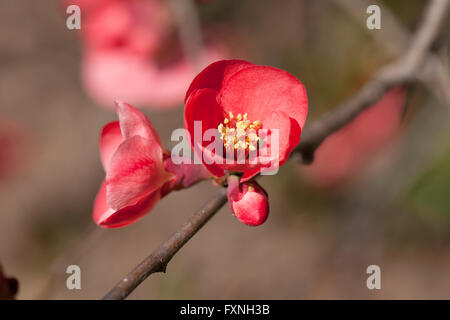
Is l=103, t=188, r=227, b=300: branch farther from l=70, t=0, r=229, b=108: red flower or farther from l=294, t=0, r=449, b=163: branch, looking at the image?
l=70, t=0, r=229, b=108: red flower

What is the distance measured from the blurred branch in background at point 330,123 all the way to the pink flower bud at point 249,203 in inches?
0.5

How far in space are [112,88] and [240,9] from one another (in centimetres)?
53

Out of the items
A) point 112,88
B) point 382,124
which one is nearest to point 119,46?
point 112,88

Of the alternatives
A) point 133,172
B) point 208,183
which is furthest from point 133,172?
point 208,183

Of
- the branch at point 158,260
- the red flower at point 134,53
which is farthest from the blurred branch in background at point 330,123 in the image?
the red flower at point 134,53

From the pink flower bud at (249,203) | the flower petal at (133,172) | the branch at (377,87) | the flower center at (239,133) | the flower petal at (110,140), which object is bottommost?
the pink flower bud at (249,203)

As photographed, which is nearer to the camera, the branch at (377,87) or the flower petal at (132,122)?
the flower petal at (132,122)

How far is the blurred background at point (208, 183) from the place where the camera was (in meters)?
1.33

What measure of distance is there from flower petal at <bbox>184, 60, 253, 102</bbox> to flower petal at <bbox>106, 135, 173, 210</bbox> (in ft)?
0.26

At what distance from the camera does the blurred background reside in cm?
133

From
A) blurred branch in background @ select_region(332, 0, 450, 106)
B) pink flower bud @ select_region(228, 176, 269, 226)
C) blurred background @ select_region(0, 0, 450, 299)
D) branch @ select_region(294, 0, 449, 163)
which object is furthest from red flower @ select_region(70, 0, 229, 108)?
pink flower bud @ select_region(228, 176, 269, 226)

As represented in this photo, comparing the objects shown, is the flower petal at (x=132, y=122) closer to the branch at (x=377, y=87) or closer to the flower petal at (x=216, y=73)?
the flower petal at (x=216, y=73)

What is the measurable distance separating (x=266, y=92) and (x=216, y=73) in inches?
2.2
